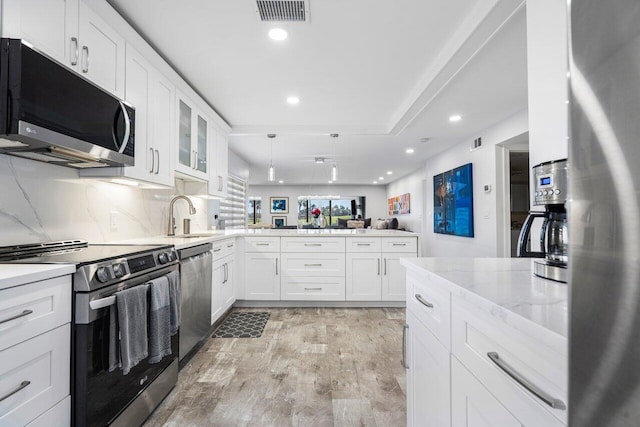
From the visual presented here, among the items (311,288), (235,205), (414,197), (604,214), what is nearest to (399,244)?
(311,288)

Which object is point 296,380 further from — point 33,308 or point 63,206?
point 63,206

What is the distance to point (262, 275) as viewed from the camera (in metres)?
3.77

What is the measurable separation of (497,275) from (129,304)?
1.56 metres

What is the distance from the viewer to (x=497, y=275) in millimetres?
1071

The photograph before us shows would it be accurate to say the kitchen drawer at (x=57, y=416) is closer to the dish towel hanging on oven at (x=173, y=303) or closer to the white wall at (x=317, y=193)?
the dish towel hanging on oven at (x=173, y=303)

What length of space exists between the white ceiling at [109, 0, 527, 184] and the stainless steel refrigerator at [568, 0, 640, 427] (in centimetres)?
193

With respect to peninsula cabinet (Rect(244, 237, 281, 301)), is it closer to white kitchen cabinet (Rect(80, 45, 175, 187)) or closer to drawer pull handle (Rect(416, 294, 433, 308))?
white kitchen cabinet (Rect(80, 45, 175, 187))

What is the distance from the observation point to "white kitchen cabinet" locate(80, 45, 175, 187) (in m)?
2.05

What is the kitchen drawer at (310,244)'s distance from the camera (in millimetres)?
3762

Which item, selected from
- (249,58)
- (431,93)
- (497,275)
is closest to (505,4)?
(431,93)

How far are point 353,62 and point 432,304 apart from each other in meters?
2.19

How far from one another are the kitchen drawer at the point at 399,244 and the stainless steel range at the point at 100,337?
8.59ft

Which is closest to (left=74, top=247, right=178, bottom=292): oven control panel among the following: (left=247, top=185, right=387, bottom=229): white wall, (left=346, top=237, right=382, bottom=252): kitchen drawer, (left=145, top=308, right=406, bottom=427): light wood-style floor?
(left=145, top=308, right=406, bottom=427): light wood-style floor

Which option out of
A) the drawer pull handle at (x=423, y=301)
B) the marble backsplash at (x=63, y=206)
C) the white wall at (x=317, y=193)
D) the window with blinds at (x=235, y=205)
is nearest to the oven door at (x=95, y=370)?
the marble backsplash at (x=63, y=206)
